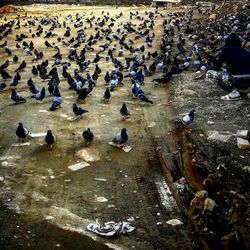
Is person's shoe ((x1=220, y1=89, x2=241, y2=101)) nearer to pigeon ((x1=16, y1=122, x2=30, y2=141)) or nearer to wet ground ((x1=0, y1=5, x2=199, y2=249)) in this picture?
wet ground ((x1=0, y1=5, x2=199, y2=249))

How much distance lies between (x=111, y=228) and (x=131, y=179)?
1.83 m

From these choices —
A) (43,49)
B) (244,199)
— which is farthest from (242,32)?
(244,199)

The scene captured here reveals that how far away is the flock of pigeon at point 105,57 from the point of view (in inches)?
506

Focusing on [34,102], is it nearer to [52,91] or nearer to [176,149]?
[52,91]

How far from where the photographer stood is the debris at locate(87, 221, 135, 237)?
20.4 ft

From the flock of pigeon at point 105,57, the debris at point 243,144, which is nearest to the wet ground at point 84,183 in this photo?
the flock of pigeon at point 105,57

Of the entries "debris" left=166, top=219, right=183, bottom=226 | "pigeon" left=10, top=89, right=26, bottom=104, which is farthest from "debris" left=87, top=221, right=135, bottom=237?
"pigeon" left=10, top=89, right=26, bottom=104

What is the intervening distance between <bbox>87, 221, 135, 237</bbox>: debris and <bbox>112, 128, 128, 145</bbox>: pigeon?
9.90ft

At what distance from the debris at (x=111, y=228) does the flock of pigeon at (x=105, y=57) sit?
3093 millimetres

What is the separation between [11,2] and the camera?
4622cm

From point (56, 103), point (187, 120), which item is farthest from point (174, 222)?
point (56, 103)

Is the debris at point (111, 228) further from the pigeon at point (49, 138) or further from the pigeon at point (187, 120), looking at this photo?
the pigeon at point (187, 120)

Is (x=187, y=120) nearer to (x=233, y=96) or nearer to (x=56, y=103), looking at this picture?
(x=233, y=96)

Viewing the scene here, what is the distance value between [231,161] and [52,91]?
7087mm
